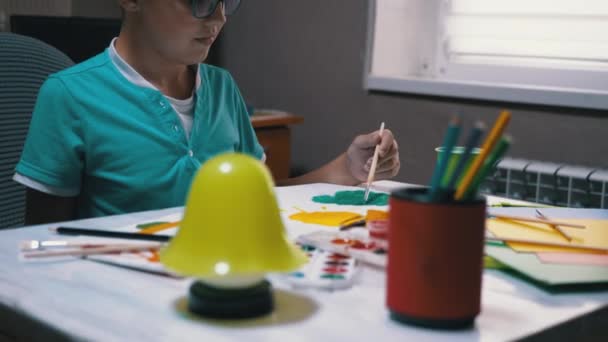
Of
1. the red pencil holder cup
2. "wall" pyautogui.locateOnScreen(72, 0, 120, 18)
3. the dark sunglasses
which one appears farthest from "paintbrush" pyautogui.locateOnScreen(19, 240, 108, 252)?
"wall" pyautogui.locateOnScreen(72, 0, 120, 18)

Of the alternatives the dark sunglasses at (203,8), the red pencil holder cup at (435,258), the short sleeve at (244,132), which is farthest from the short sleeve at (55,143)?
the red pencil holder cup at (435,258)

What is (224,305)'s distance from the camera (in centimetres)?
64

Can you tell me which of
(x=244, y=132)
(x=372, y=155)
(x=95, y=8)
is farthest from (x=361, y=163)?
(x=95, y=8)

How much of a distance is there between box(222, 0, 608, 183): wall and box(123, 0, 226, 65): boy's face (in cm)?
111

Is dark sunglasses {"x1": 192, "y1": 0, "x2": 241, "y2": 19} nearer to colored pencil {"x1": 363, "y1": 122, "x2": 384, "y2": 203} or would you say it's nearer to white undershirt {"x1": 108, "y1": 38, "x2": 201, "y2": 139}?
white undershirt {"x1": 108, "y1": 38, "x2": 201, "y2": 139}

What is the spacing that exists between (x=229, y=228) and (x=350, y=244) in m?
0.26

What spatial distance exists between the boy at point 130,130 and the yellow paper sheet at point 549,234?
0.36 meters

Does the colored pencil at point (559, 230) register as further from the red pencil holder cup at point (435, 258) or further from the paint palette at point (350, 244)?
the red pencil holder cup at point (435, 258)

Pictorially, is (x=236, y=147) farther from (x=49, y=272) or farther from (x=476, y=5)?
(x=476, y=5)

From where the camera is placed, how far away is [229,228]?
0.62 metres

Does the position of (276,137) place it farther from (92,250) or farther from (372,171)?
(92,250)

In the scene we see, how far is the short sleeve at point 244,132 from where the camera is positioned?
1.51 metres

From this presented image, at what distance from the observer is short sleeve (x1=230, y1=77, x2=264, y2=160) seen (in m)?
1.51

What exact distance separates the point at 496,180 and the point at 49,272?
1.62 metres
